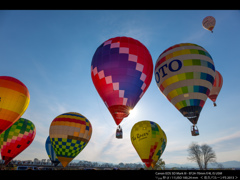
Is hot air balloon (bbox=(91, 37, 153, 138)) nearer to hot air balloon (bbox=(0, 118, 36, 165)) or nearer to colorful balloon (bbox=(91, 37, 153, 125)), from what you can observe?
colorful balloon (bbox=(91, 37, 153, 125))

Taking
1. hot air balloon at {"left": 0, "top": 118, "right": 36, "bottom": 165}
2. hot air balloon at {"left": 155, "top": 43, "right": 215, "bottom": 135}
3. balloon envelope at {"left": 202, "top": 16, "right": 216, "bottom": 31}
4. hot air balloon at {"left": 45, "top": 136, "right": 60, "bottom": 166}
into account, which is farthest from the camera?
balloon envelope at {"left": 202, "top": 16, "right": 216, "bottom": 31}

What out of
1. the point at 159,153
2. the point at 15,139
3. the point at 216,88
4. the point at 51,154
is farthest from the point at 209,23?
the point at 51,154

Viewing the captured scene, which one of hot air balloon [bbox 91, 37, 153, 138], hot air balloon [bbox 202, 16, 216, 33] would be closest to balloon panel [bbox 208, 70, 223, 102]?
hot air balloon [bbox 202, 16, 216, 33]

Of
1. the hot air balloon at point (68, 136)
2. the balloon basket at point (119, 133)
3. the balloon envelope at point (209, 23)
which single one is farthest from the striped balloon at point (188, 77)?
the balloon envelope at point (209, 23)

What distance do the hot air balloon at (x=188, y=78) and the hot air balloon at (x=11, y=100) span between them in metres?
13.4

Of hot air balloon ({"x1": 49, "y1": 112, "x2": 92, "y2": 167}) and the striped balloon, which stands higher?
the striped balloon

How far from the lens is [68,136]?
61.2 feet

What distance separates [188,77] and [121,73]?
6.03m

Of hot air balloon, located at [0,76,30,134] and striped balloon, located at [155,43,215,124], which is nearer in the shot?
striped balloon, located at [155,43,215,124]

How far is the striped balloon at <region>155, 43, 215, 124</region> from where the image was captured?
14055mm

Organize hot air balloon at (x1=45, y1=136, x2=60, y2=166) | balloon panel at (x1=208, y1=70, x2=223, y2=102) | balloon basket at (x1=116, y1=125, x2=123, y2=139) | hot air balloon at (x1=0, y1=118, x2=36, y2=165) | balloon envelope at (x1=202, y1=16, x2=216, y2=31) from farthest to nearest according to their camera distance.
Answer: balloon envelope at (x1=202, y1=16, x2=216, y2=31)
hot air balloon at (x1=45, y1=136, x2=60, y2=166)
balloon panel at (x1=208, y1=70, x2=223, y2=102)
hot air balloon at (x1=0, y1=118, x2=36, y2=165)
balloon basket at (x1=116, y1=125, x2=123, y2=139)

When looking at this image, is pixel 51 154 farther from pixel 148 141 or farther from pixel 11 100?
pixel 148 141
